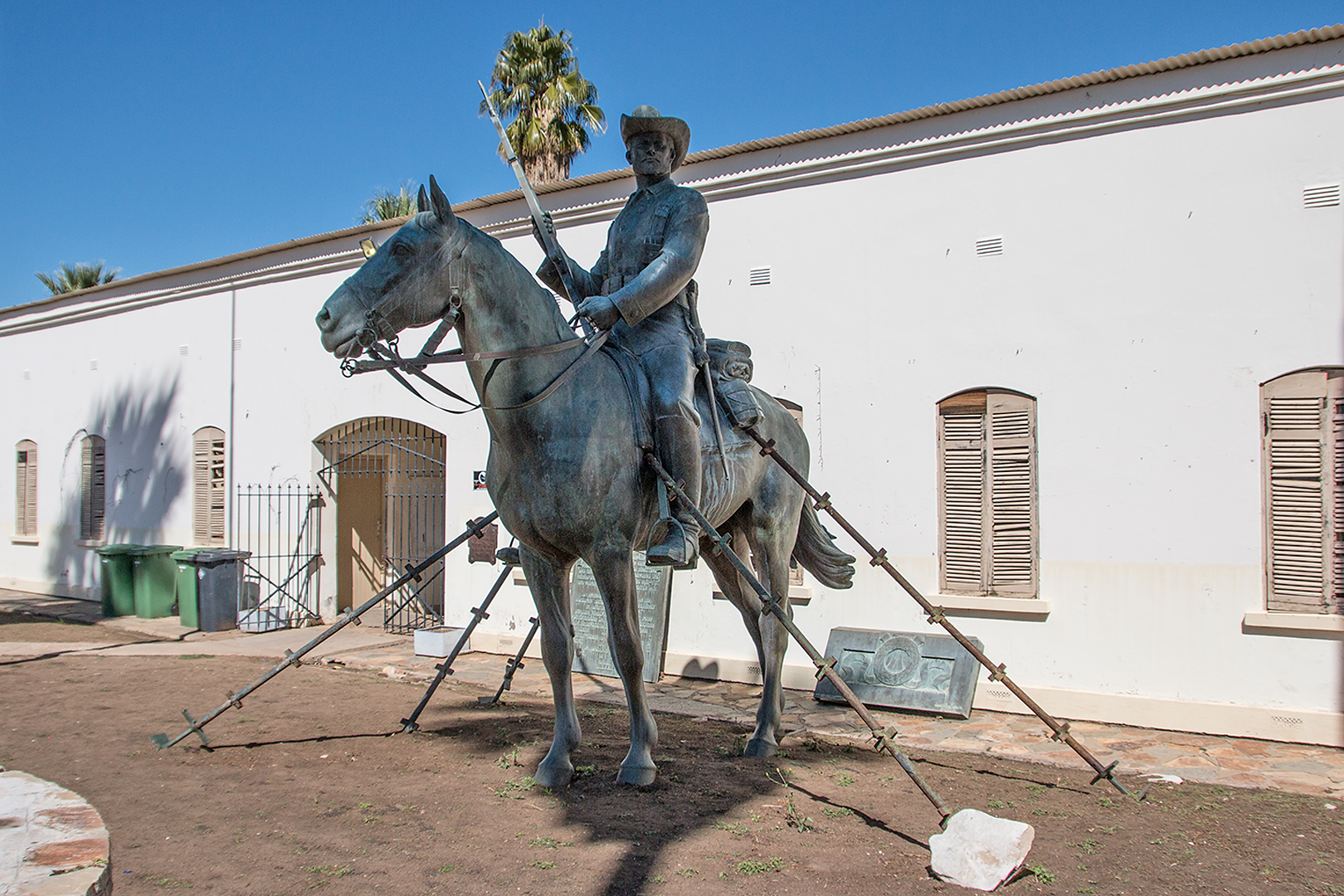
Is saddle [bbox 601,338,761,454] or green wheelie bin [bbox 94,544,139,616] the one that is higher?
saddle [bbox 601,338,761,454]

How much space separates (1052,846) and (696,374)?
2.80 meters

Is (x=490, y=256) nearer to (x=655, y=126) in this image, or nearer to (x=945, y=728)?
(x=655, y=126)

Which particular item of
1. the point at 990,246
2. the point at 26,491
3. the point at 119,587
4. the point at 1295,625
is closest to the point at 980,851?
the point at 1295,625

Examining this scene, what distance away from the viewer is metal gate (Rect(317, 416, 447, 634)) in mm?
11312

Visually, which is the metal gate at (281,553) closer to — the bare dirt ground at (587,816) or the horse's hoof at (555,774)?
the bare dirt ground at (587,816)

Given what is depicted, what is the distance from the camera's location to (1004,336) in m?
7.30

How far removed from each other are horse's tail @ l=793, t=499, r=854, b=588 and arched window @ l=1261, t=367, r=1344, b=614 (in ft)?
9.94

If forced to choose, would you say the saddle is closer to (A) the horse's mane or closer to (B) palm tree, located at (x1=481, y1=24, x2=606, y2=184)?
(A) the horse's mane

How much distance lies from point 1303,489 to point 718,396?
4308 mm

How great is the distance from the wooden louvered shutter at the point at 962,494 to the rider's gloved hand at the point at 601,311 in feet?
13.9

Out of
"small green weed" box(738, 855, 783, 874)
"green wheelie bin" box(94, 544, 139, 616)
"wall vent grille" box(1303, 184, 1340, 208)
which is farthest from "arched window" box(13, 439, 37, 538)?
"wall vent grille" box(1303, 184, 1340, 208)

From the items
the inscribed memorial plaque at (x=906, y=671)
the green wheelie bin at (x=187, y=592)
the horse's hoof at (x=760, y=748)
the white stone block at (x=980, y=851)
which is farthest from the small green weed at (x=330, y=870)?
the green wheelie bin at (x=187, y=592)

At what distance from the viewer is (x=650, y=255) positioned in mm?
4668

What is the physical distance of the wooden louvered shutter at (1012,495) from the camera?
282 inches
